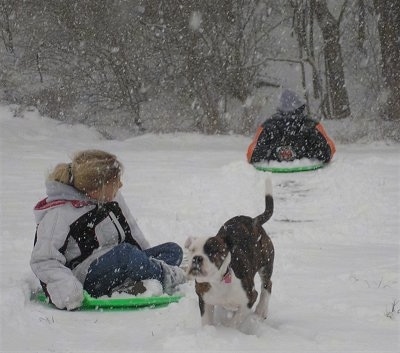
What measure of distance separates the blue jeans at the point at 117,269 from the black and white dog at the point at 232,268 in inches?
31.8

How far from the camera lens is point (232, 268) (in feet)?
12.7

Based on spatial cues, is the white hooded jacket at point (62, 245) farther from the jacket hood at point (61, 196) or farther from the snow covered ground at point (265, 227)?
the snow covered ground at point (265, 227)

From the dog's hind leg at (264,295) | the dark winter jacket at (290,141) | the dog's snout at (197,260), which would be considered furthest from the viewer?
the dark winter jacket at (290,141)

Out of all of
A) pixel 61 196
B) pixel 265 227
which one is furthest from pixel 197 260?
pixel 265 227

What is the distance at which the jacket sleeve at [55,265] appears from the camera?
4.49 meters

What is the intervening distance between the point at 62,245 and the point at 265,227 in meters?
3.37

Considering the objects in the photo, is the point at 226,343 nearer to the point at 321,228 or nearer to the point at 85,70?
the point at 321,228

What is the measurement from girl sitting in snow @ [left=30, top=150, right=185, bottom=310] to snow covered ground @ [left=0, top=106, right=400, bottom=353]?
0.23m

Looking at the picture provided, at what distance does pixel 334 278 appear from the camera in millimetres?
5375

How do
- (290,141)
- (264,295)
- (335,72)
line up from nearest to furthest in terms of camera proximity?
(264,295), (290,141), (335,72)

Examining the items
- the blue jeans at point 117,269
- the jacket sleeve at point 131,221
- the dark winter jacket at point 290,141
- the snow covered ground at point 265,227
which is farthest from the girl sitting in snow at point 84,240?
the dark winter jacket at point 290,141

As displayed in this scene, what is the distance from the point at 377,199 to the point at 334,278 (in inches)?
143

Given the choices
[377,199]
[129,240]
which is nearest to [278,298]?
[129,240]

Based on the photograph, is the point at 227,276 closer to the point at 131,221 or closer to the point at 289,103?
the point at 131,221
